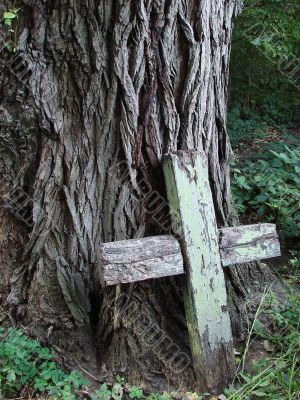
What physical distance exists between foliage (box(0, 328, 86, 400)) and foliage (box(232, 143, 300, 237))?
2.08 meters

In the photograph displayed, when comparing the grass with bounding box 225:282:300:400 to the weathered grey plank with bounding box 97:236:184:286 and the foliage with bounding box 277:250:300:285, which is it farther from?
the weathered grey plank with bounding box 97:236:184:286

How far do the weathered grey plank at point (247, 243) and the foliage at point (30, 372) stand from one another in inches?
40.6

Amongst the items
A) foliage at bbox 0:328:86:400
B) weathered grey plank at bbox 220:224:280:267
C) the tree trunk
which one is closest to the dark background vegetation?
foliage at bbox 0:328:86:400

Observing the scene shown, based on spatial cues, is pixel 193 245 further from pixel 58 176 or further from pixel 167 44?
pixel 167 44

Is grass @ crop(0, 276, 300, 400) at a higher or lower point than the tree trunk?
lower

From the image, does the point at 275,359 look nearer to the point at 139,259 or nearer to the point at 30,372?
the point at 139,259

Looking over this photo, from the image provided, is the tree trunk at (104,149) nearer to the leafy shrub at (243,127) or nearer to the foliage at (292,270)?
the foliage at (292,270)

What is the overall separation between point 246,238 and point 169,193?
0.49m

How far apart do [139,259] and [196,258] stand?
29 cm

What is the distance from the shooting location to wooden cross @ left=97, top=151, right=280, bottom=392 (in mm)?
2025

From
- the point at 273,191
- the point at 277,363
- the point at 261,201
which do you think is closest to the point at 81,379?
the point at 277,363

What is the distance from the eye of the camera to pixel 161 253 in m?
2.07

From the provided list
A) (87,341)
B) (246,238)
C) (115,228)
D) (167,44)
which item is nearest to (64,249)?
(115,228)

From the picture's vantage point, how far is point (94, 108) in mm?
2113
